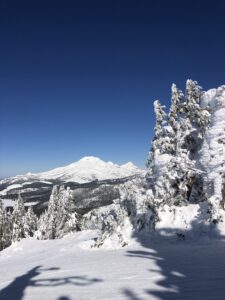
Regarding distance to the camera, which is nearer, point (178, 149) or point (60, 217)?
point (178, 149)

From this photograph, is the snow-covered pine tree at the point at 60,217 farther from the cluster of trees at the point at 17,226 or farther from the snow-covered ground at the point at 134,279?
the snow-covered ground at the point at 134,279

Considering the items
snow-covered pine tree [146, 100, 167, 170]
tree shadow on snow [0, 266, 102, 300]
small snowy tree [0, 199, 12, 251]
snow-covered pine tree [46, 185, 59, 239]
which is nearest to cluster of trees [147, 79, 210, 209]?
snow-covered pine tree [146, 100, 167, 170]

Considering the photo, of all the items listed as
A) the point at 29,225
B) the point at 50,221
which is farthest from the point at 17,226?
the point at 50,221

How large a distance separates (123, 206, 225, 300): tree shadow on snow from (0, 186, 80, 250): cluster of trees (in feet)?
146

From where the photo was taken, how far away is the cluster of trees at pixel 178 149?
21406 mm

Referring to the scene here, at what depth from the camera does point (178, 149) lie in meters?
23.1

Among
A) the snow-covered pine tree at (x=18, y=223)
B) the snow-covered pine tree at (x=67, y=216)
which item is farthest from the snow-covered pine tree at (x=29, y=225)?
the snow-covered pine tree at (x=67, y=216)

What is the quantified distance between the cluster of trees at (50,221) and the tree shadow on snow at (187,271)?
→ 146 ft

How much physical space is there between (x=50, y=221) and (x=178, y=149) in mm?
45338

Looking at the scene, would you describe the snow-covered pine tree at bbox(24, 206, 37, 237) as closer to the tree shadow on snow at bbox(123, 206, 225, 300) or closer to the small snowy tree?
the small snowy tree

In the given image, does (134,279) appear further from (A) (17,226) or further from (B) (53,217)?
(A) (17,226)

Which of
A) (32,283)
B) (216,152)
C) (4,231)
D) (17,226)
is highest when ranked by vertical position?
(216,152)

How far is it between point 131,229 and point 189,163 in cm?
511

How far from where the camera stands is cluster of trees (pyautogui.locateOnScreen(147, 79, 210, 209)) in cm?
2141
